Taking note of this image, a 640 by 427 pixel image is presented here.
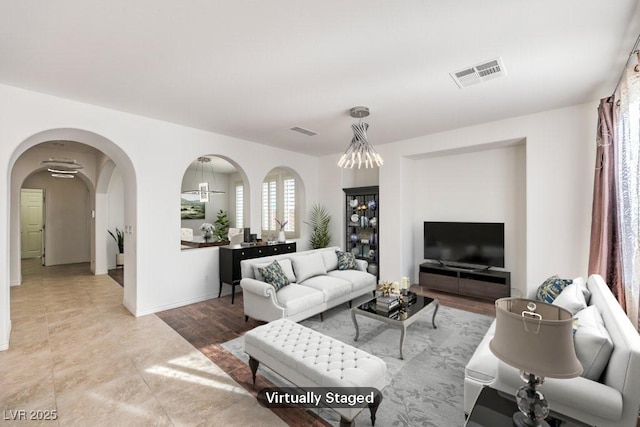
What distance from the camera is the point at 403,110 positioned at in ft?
13.3

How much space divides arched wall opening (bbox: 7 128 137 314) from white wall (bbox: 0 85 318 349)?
3 centimetres

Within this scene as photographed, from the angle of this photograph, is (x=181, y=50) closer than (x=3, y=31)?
No

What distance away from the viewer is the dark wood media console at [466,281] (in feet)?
15.7

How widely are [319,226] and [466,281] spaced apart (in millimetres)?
3319

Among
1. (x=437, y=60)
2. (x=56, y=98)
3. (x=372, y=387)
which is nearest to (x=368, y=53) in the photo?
(x=437, y=60)

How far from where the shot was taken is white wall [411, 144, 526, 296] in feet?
16.2

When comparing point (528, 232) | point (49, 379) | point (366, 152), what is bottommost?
point (49, 379)

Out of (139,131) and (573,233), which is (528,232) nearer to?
(573,233)

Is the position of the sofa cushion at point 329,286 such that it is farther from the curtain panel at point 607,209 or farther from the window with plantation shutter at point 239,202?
the window with plantation shutter at point 239,202

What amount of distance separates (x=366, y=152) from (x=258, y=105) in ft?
5.08

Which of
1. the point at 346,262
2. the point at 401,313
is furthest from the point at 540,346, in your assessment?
the point at 346,262

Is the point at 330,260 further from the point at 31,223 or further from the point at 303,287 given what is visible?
the point at 31,223

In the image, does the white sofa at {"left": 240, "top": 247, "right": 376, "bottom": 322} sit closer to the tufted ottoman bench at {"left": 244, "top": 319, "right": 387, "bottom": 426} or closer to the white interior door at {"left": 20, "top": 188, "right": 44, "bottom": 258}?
the tufted ottoman bench at {"left": 244, "top": 319, "right": 387, "bottom": 426}

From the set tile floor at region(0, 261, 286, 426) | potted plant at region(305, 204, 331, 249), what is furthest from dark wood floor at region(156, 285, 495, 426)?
potted plant at region(305, 204, 331, 249)
